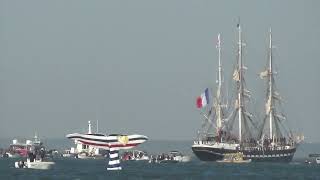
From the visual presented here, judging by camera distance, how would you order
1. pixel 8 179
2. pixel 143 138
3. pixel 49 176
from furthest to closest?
pixel 143 138, pixel 49 176, pixel 8 179

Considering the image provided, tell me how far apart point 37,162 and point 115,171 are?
61.6 ft

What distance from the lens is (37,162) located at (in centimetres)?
18812

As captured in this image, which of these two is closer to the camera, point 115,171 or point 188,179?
point 188,179

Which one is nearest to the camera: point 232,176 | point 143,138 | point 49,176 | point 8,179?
point 8,179

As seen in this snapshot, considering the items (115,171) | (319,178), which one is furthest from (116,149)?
(319,178)

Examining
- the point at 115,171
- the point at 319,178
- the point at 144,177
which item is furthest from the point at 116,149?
the point at 319,178

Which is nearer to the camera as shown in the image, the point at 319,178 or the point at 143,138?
the point at 319,178

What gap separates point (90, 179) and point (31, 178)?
8.07m

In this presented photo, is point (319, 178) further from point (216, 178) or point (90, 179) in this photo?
point (90, 179)

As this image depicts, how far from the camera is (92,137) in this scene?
194 metres

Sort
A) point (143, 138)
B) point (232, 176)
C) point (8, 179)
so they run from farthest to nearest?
point (143, 138) → point (232, 176) → point (8, 179)

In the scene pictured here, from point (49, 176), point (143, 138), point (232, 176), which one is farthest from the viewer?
point (143, 138)

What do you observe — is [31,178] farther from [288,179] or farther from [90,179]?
[288,179]

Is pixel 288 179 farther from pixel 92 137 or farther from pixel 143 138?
pixel 92 137
